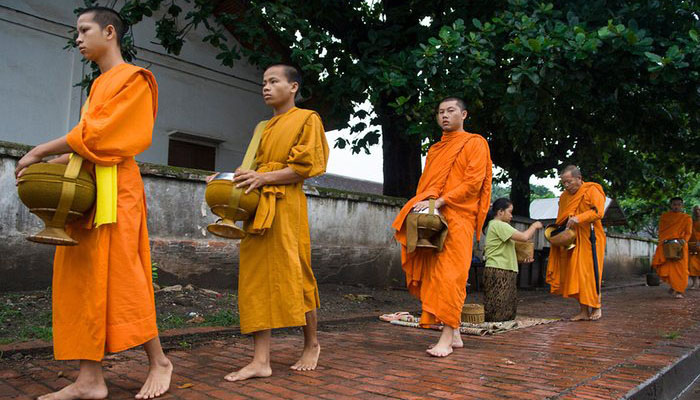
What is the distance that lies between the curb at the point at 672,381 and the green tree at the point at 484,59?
3099 mm

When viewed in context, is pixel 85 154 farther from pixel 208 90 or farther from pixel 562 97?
pixel 208 90

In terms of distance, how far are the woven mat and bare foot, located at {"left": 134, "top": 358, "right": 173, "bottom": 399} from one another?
119 inches

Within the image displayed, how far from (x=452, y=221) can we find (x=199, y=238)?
354 cm

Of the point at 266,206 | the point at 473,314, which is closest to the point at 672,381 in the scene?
the point at 473,314

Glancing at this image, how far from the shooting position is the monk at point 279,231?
3439 mm

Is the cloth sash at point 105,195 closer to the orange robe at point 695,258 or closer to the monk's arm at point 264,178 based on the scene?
the monk's arm at point 264,178

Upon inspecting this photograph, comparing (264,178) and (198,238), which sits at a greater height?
(264,178)

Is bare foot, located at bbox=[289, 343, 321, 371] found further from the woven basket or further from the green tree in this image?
the green tree

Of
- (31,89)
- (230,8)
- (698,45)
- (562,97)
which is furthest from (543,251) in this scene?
(31,89)

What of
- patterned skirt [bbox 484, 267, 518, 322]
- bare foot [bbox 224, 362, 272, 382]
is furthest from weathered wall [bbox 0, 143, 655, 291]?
patterned skirt [bbox 484, 267, 518, 322]

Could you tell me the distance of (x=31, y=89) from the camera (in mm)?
8984

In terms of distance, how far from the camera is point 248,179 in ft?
11.1

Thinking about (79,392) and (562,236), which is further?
(562,236)

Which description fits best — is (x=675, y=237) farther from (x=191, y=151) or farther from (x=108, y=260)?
(x=108, y=260)
